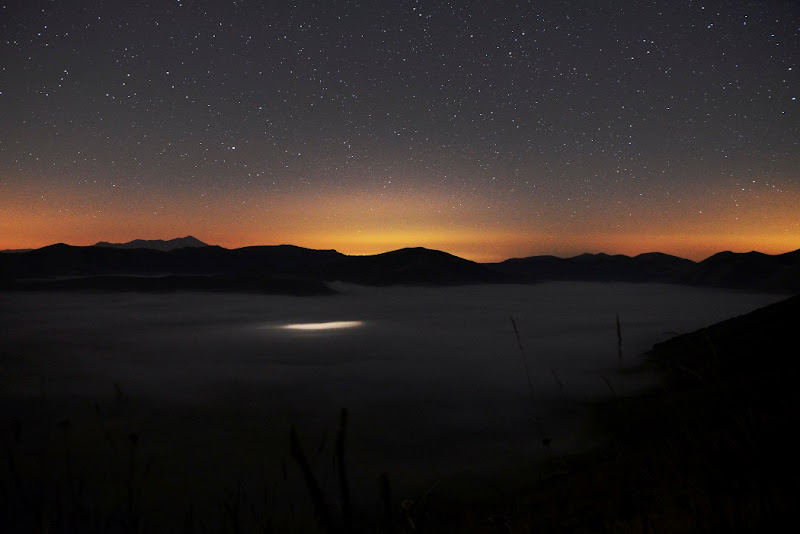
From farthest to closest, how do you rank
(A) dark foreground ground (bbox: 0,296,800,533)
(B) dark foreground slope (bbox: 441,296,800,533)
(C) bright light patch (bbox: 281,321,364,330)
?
(C) bright light patch (bbox: 281,321,364,330), (B) dark foreground slope (bbox: 441,296,800,533), (A) dark foreground ground (bbox: 0,296,800,533)

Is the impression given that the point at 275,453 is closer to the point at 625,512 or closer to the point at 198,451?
the point at 198,451

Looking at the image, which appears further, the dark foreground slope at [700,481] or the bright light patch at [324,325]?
the bright light patch at [324,325]

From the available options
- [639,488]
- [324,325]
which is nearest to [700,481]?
[639,488]

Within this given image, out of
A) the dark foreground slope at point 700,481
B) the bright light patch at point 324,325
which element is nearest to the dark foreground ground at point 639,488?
the dark foreground slope at point 700,481

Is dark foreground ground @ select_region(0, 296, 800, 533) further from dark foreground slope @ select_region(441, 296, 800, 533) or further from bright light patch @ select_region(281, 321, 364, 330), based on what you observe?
bright light patch @ select_region(281, 321, 364, 330)

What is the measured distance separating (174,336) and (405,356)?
7055 cm

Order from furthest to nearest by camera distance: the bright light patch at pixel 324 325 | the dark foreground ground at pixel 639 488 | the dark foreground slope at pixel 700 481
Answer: the bright light patch at pixel 324 325 → the dark foreground slope at pixel 700 481 → the dark foreground ground at pixel 639 488

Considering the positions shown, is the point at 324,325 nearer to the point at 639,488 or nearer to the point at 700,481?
the point at 639,488

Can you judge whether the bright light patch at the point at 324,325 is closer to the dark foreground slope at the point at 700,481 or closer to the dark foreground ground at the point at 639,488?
the dark foreground ground at the point at 639,488

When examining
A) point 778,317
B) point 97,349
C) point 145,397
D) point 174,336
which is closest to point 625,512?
point 778,317

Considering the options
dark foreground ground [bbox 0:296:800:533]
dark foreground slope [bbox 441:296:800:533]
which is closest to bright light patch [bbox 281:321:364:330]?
dark foreground ground [bbox 0:296:800:533]

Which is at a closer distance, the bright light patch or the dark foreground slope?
the dark foreground slope

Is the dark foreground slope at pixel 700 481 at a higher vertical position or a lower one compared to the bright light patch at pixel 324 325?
higher

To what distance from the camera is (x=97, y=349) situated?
283ft
